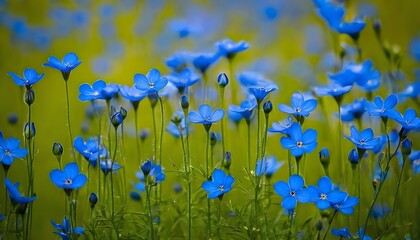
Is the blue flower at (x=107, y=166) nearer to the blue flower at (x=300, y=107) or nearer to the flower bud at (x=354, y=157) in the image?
the blue flower at (x=300, y=107)

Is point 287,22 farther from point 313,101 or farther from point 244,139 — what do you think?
point 313,101

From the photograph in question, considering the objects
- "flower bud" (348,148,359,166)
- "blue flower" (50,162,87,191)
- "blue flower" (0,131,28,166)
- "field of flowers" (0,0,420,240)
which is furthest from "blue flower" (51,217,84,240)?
"flower bud" (348,148,359,166)

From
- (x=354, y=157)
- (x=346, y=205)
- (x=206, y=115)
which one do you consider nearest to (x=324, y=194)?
(x=346, y=205)

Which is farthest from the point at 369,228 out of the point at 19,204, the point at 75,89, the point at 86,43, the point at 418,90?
the point at 86,43

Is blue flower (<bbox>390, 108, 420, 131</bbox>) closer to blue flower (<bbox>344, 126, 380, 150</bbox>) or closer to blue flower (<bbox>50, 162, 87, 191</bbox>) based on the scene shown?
blue flower (<bbox>344, 126, 380, 150</bbox>)

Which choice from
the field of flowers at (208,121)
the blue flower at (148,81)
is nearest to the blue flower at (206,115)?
the field of flowers at (208,121)
